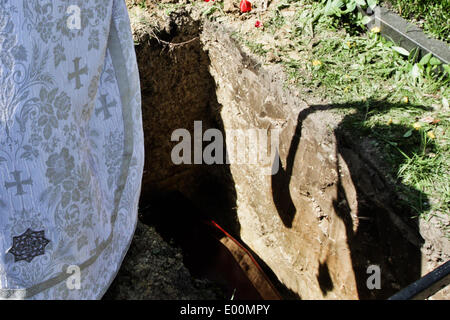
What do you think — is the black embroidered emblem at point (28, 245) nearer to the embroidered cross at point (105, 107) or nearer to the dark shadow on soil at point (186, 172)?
the embroidered cross at point (105, 107)

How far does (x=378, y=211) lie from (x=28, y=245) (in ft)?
5.60

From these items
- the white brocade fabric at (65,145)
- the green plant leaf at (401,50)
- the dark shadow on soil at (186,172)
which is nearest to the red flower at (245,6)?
the dark shadow on soil at (186,172)

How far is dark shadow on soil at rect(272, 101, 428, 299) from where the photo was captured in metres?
2.19

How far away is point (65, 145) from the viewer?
4.09ft

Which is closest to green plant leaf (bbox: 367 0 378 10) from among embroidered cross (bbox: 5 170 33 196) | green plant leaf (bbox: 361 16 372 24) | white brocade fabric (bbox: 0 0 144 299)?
green plant leaf (bbox: 361 16 372 24)

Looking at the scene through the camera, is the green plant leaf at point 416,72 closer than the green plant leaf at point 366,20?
Yes

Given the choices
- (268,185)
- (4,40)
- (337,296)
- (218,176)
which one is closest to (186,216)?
(218,176)

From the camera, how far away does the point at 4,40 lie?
3.77 feet

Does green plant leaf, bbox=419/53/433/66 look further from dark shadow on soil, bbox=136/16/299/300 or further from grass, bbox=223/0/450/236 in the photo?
dark shadow on soil, bbox=136/16/299/300

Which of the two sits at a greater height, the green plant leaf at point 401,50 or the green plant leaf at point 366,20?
the green plant leaf at point 366,20

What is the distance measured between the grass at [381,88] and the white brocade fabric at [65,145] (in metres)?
1.41

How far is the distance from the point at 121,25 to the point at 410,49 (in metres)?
1.96

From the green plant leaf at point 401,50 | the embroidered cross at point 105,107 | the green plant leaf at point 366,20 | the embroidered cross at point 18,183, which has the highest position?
the green plant leaf at point 366,20

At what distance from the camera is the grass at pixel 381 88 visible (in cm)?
222
